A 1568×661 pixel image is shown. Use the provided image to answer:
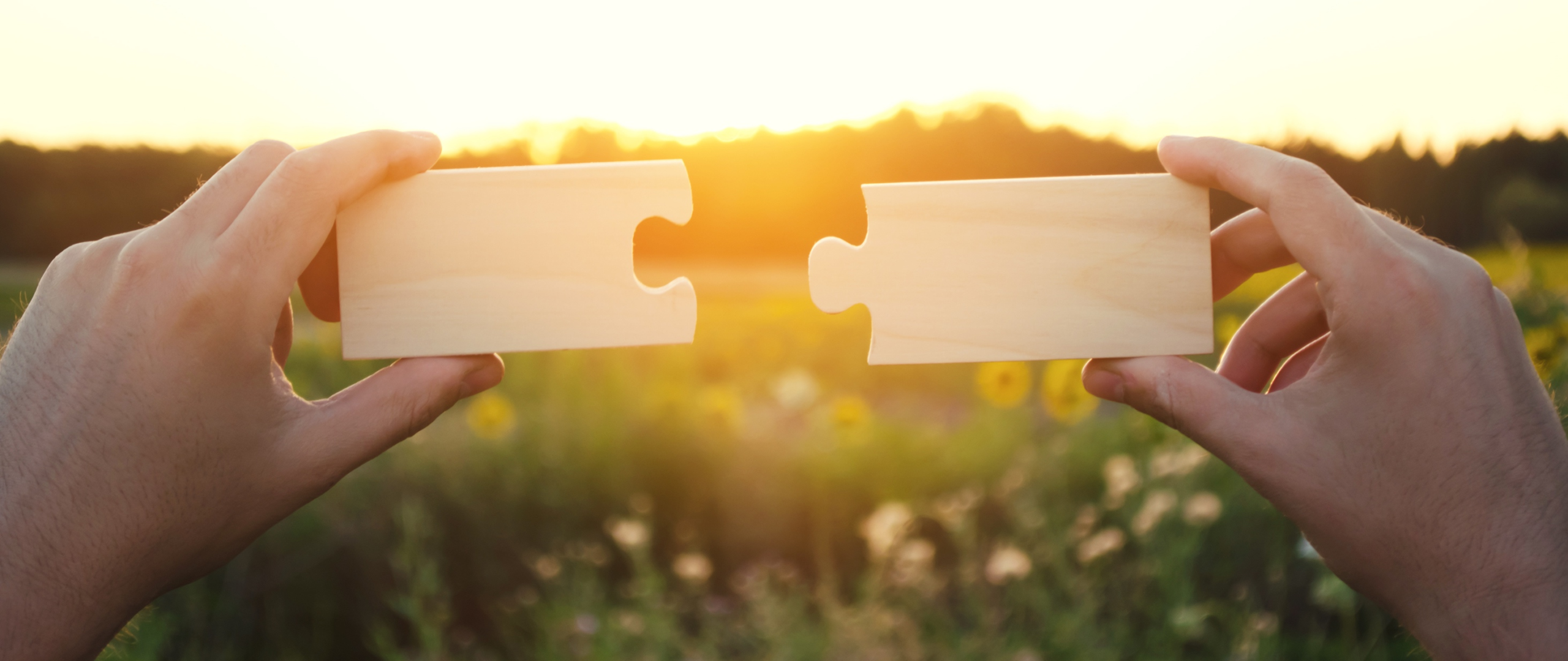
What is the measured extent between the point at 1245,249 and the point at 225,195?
1.89 meters

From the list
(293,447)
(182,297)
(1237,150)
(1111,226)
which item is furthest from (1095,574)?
(182,297)

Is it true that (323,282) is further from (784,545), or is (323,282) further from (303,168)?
(784,545)

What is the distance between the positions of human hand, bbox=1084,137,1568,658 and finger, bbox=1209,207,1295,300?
0.33 metres

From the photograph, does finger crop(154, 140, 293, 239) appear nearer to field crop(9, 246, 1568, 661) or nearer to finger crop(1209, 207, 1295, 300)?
field crop(9, 246, 1568, 661)

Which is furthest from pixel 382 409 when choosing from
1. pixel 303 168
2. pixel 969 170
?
pixel 969 170

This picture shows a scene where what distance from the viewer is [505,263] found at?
1.62 m

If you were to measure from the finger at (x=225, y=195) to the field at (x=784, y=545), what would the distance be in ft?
4.28

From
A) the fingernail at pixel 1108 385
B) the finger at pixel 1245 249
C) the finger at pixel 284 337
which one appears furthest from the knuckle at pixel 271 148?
the finger at pixel 1245 249

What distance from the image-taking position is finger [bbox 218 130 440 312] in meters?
1.27

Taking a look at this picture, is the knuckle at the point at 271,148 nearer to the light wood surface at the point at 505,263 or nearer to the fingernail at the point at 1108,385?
the light wood surface at the point at 505,263

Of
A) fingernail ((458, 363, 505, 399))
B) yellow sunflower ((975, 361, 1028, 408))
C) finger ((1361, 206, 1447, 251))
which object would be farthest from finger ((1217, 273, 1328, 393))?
fingernail ((458, 363, 505, 399))

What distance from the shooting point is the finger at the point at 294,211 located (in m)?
1.27

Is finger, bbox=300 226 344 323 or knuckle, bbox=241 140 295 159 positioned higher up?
knuckle, bbox=241 140 295 159

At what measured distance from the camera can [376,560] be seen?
304 centimetres
